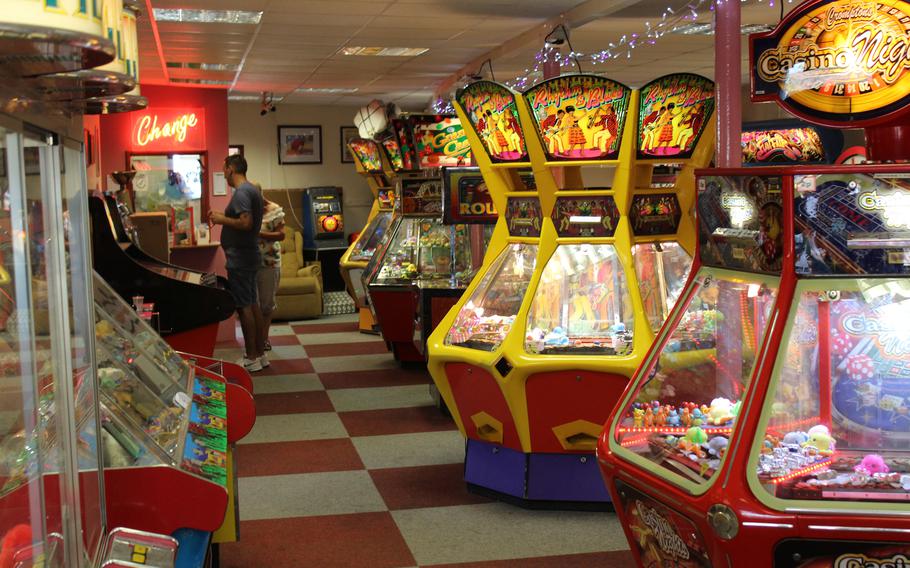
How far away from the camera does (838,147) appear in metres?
6.30

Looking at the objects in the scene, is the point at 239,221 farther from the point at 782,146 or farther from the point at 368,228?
the point at 782,146

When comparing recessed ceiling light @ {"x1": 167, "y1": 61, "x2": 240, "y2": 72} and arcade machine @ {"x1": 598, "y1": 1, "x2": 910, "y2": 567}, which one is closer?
arcade machine @ {"x1": 598, "y1": 1, "x2": 910, "y2": 567}

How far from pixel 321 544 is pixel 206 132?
756 centimetres

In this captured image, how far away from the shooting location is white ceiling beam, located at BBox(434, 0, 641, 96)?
7480mm

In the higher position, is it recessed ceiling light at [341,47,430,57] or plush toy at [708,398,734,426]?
recessed ceiling light at [341,47,430,57]

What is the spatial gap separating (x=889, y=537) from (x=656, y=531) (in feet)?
2.01

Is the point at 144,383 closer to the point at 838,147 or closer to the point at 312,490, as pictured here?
the point at 312,490

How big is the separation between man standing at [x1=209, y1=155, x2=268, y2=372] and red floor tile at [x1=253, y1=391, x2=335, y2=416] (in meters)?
0.91

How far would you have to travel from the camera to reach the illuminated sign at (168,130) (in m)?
10.5

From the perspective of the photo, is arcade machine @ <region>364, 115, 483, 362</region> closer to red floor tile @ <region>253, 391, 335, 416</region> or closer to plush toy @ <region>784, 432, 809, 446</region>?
red floor tile @ <region>253, 391, 335, 416</region>

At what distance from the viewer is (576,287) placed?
4.88 metres

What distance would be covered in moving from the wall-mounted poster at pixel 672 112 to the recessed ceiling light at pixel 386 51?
570 cm

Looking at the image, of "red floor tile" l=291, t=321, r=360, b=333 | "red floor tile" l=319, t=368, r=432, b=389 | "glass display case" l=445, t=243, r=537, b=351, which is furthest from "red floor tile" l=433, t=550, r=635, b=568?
"red floor tile" l=291, t=321, r=360, b=333

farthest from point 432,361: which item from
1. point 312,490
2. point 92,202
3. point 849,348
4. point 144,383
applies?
point 849,348
